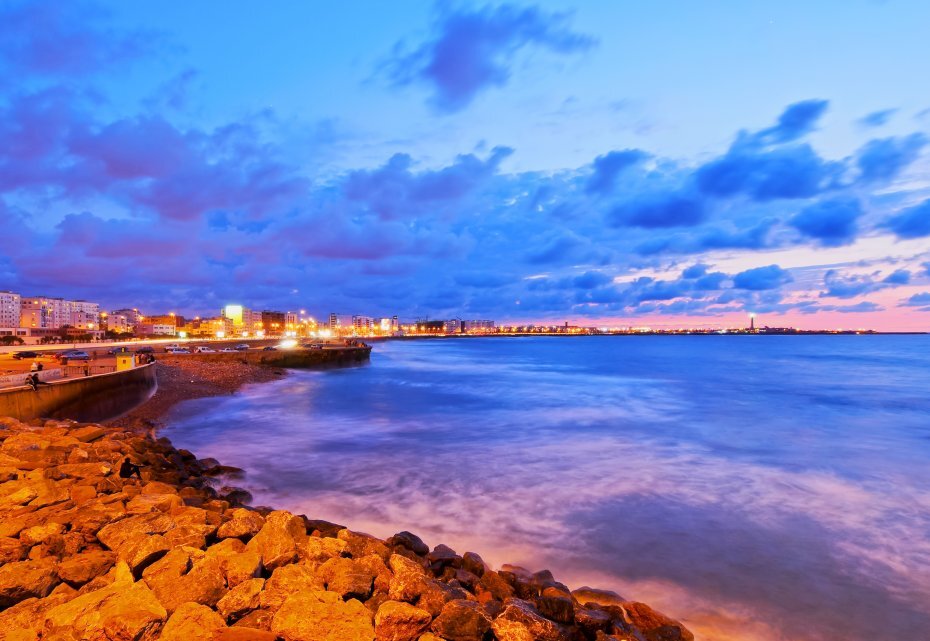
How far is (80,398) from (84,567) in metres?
14.1

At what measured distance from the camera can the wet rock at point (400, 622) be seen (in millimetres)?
4383

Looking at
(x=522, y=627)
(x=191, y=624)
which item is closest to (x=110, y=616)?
(x=191, y=624)

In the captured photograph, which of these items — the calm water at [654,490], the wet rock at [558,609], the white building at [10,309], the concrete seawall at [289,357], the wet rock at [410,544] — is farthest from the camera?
the white building at [10,309]

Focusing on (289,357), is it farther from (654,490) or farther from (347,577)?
(347,577)

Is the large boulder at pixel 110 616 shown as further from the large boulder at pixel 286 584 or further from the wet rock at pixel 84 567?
the large boulder at pixel 286 584

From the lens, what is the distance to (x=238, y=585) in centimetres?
482

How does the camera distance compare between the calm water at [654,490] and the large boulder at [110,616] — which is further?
the calm water at [654,490]

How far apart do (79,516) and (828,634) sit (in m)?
9.59

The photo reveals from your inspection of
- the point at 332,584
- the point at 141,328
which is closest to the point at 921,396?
the point at 332,584

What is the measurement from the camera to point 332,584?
5016 mm

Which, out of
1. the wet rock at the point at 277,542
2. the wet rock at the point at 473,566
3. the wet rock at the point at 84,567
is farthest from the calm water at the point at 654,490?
the wet rock at the point at 84,567

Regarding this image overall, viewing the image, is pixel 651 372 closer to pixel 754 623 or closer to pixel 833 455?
pixel 833 455

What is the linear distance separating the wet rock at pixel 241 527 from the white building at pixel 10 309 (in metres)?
172

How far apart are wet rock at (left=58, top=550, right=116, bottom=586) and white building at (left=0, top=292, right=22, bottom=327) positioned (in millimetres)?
171487
